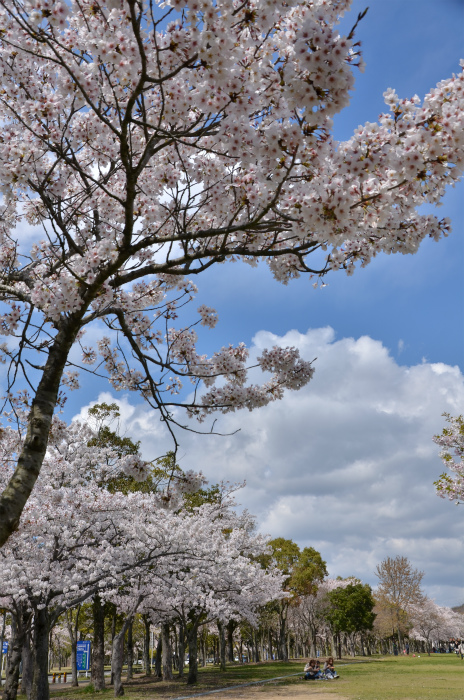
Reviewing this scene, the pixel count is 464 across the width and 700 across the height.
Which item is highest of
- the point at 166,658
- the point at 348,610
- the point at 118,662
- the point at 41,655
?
the point at 41,655

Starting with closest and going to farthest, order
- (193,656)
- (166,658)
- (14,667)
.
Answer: (14,667), (193,656), (166,658)

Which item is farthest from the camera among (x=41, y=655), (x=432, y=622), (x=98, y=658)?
(x=432, y=622)

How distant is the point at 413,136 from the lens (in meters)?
3.33

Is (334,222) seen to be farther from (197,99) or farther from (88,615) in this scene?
(88,615)

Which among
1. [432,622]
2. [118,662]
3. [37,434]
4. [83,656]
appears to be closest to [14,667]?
[118,662]

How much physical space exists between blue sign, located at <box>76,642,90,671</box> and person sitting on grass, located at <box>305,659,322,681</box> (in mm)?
10761

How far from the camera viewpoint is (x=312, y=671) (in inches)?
866

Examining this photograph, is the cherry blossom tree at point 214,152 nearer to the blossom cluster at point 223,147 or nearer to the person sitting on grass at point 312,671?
the blossom cluster at point 223,147

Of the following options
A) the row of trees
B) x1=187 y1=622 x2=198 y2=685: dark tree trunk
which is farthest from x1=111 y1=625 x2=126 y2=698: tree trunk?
x1=187 y1=622 x2=198 y2=685: dark tree trunk

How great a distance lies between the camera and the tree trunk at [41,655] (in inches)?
460

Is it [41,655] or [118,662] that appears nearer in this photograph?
[41,655]

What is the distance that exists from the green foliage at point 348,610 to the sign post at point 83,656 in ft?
88.1

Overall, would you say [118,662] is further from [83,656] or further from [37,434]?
[37,434]

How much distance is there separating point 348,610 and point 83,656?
28.0 metres
